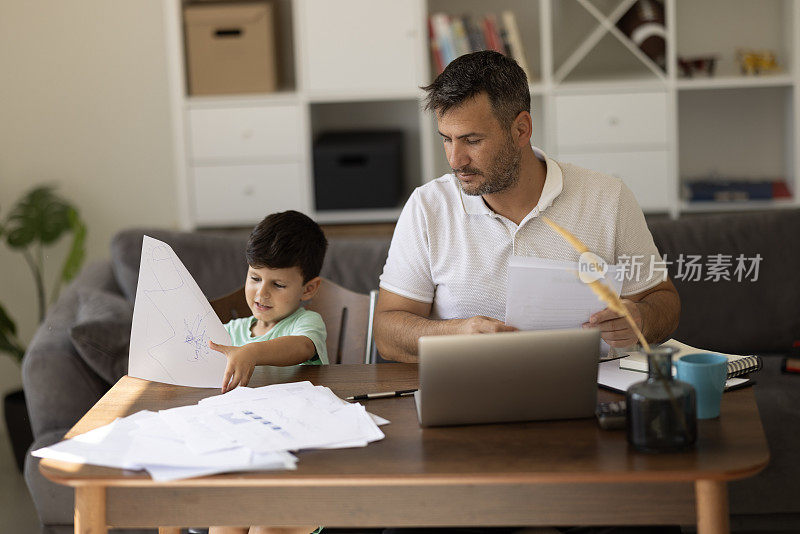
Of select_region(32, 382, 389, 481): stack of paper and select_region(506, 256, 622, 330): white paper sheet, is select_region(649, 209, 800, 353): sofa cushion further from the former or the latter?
select_region(32, 382, 389, 481): stack of paper

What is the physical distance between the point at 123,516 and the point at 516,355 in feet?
1.93

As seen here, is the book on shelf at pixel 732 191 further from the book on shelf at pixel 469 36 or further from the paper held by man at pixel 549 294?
the paper held by man at pixel 549 294

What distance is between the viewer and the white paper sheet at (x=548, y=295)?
152 cm

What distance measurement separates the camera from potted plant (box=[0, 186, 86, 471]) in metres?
3.33

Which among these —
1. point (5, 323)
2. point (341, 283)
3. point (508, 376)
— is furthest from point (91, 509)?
point (5, 323)

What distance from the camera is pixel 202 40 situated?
3.56 m

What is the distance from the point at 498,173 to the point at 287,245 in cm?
46

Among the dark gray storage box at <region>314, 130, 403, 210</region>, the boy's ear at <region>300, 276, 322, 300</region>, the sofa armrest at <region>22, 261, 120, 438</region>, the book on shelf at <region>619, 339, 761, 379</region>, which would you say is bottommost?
the sofa armrest at <region>22, 261, 120, 438</region>

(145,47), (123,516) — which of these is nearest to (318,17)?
(145,47)

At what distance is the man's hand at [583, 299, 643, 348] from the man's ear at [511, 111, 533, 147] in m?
0.48

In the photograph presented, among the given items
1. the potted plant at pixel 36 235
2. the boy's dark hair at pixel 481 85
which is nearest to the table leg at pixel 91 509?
the boy's dark hair at pixel 481 85

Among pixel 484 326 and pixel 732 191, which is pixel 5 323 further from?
pixel 732 191

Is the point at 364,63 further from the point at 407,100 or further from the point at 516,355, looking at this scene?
the point at 516,355

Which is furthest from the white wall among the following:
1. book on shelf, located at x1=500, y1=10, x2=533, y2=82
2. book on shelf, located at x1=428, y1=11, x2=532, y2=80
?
book on shelf, located at x1=500, y1=10, x2=533, y2=82
